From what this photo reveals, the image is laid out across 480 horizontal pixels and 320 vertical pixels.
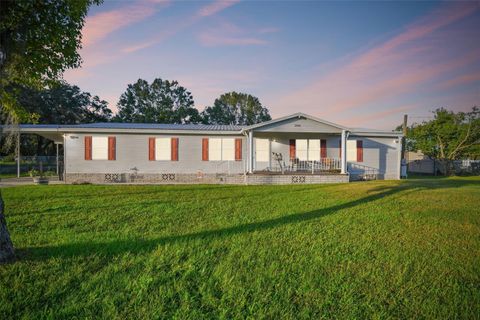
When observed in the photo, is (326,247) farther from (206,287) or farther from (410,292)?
(206,287)

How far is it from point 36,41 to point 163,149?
1016cm

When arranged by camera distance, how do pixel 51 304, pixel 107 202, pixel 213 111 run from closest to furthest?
pixel 51 304, pixel 107 202, pixel 213 111

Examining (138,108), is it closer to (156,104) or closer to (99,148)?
(156,104)

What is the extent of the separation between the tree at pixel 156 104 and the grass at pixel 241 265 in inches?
1202

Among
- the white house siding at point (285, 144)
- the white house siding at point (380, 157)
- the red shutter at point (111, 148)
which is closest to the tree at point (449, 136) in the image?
the white house siding at point (380, 157)

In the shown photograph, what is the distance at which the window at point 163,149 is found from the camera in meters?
14.4

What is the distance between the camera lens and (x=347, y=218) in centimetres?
612

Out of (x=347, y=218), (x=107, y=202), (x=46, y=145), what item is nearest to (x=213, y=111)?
(x=46, y=145)

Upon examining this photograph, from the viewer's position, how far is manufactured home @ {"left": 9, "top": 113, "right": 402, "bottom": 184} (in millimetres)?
13703

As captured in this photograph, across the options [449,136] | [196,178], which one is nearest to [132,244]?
[196,178]

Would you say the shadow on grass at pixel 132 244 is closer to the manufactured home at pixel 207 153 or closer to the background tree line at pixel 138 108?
the manufactured home at pixel 207 153

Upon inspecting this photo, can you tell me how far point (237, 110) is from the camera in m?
41.0

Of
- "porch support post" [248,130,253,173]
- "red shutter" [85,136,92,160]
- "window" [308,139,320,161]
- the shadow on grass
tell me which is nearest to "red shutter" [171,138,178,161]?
"porch support post" [248,130,253,173]

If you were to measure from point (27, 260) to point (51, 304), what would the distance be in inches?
58.0
